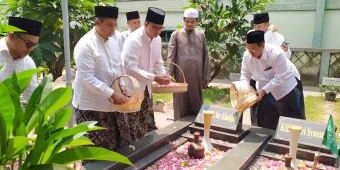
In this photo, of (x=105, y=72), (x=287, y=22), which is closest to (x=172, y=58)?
(x=105, y=72)

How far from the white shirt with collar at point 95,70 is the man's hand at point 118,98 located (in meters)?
0.03

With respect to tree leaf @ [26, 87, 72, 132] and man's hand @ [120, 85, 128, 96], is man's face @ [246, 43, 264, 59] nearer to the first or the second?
man's hand @ [120, 85, 128, 96]

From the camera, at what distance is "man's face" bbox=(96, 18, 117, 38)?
2.50m

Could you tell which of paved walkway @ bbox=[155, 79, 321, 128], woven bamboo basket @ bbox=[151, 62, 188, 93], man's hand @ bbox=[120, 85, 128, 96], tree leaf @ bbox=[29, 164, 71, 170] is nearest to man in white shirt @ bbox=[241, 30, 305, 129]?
woven bamboo basket @ bbox=[151, 62, 188, 93]

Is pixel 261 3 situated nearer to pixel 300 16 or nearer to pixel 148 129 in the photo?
pixel 300 16

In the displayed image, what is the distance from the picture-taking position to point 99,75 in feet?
8.47

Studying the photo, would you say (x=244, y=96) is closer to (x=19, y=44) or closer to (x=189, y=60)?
(x=189, y=60)

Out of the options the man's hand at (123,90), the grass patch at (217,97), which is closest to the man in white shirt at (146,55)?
the man's hand at (123,90)

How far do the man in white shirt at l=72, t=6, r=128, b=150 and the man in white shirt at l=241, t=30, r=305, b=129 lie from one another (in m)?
1.25

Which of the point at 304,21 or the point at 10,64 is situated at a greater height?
the point at 304,21

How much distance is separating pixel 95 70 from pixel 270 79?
1.75 metres

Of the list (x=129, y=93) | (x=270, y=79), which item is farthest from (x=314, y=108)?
(x=129, y=93)

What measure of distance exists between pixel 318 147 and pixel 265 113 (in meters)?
0.96

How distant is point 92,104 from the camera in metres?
2.59
